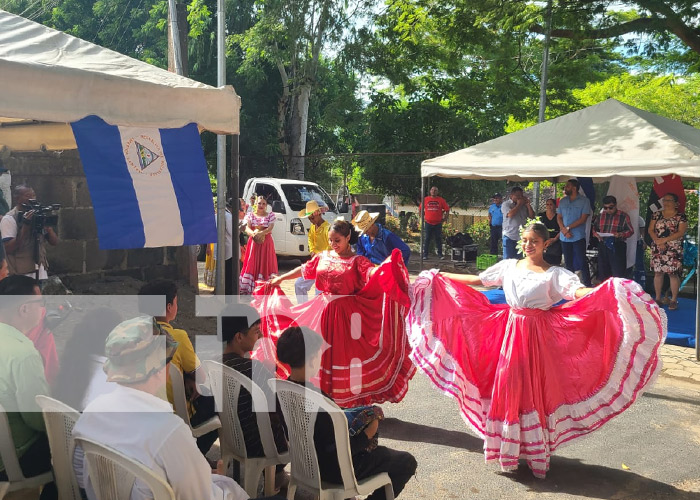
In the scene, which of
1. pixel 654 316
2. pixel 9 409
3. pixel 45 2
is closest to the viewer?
pixel 9 409

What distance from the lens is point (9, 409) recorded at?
294 centimetres

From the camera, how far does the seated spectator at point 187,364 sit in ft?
12.2

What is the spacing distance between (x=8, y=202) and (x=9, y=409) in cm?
542

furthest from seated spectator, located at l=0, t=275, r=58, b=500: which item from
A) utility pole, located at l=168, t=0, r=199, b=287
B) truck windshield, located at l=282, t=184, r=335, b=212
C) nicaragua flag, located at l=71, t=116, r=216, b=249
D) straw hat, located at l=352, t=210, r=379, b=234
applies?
truck windshield, located at l=282, t=184, r=335, b=212

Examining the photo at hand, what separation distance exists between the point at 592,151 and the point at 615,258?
249cm

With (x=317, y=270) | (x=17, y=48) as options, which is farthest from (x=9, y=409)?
(x=317, y=270)

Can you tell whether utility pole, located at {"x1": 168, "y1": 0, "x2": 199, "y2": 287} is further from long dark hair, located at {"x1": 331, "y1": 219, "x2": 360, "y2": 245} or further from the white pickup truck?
long dark hair, located at {"x1": 331, "y1": 219, "x2": 360, "y2": 245}

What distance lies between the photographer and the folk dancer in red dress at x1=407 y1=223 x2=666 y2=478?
4277 mm

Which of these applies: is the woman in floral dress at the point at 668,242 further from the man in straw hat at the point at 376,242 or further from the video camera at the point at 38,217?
the video camera at the point at 38,217

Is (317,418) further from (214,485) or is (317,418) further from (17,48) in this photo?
(17,48)

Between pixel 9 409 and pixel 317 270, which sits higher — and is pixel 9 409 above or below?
below

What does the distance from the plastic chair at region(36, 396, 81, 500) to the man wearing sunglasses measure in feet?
27.7

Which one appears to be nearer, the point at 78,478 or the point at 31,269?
the point at 78,478

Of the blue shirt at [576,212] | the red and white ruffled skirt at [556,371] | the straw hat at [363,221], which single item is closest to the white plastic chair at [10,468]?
the red and white ruffled skirt at [556,371]
